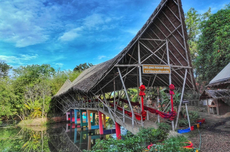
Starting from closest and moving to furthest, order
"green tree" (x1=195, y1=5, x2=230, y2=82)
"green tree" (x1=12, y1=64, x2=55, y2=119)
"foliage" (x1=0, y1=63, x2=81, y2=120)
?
"green tree" (x1=195, y1=5, x2=230, y2=82) < "foliage" (x1=0, y1=63, x2=81, y2=120) < "green tree" (x1=12, y1=64, x2=55, y2=119)

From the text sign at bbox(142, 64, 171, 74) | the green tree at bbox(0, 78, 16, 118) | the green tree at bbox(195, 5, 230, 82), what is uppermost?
the green tree at bbox(195, 5, 230, 82)

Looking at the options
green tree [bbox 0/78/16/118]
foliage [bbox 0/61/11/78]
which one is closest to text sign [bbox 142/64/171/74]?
green tree [bbox 0/78/16/118]

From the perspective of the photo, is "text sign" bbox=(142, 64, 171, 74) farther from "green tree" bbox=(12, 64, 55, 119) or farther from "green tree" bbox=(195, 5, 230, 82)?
"green tree" bbox=(12, 64, 55, 119)

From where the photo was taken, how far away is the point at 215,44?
553 inches

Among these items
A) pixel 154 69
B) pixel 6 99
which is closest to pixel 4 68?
pixel 6 99

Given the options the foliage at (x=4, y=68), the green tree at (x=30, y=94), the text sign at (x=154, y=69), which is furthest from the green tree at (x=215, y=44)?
the foliage at (x=4, y=68)

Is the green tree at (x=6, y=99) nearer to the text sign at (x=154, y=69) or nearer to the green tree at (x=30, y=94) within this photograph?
the green tree at (x=30, y=94)

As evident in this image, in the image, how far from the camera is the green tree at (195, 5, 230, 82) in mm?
13514

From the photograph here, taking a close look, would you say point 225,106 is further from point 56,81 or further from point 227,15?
point 56,81

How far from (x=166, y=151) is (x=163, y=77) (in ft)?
26.3

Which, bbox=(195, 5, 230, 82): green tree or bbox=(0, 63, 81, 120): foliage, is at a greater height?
bbox=(195, 5, 230, 82): green tree

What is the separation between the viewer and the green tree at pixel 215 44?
13.5 metres

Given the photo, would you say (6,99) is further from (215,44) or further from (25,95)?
(215,44)

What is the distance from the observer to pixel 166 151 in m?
3.09
